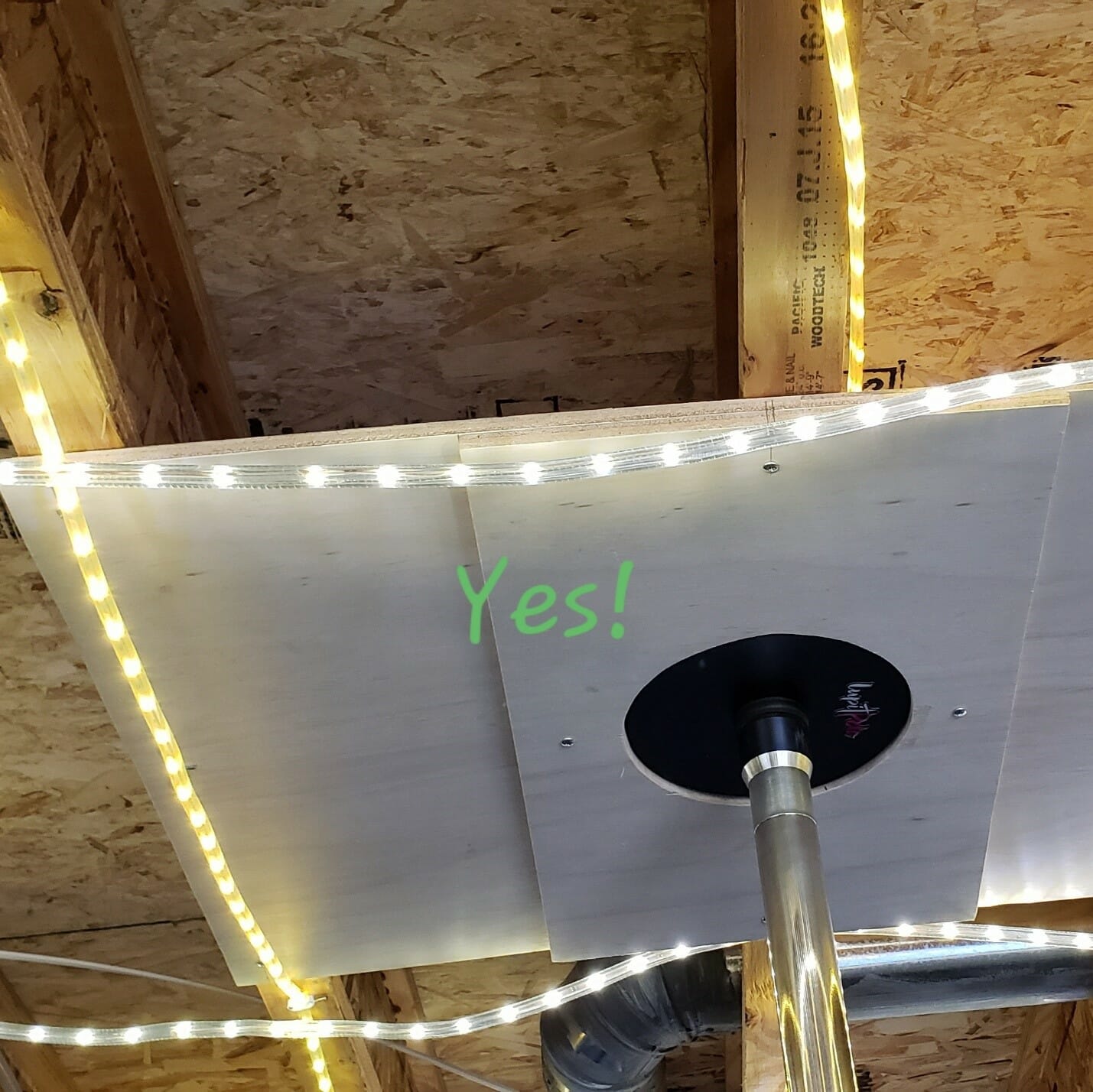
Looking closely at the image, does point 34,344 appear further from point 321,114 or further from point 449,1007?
point 449,1007

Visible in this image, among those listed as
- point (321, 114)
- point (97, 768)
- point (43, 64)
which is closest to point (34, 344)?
point (43, 64)

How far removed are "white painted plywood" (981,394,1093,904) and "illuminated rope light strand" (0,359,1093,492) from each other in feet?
0.30

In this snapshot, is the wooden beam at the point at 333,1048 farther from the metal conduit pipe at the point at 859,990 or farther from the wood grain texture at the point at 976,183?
the wood grain texture at the point at 976,183

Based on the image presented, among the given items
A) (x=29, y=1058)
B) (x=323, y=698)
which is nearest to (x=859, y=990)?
(x=323, y=698)

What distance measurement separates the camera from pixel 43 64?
36.3 inches

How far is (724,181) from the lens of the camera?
1129 millimetres

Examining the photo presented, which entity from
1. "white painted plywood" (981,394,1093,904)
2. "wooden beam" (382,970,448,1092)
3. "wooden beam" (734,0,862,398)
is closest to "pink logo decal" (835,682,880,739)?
"white painted plywood" (981,394,1093,904)

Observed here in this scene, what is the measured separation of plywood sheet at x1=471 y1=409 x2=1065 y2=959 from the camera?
0.83m

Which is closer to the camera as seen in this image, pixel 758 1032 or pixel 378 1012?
pixel 758 1032

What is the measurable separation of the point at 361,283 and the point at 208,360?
206 millimetres

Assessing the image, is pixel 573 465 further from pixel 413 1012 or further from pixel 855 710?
pixel 413 1012

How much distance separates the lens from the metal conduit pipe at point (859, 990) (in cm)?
165

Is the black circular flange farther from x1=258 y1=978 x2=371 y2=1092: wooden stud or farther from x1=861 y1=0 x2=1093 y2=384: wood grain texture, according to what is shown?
x1=258 y1=978 x2=371 y2=1092: wooden stud

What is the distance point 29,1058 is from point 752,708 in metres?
1.61
